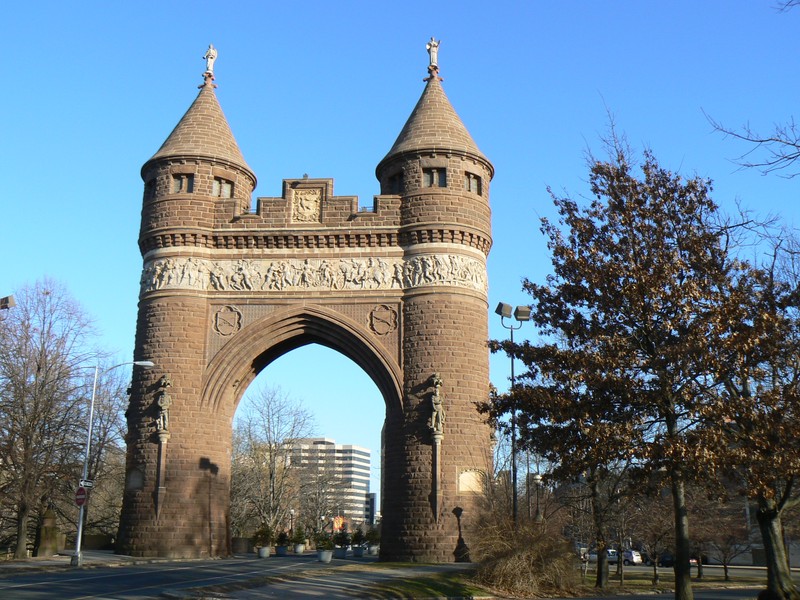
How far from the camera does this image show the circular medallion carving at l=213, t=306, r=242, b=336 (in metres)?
30.6

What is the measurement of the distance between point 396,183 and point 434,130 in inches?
97.6

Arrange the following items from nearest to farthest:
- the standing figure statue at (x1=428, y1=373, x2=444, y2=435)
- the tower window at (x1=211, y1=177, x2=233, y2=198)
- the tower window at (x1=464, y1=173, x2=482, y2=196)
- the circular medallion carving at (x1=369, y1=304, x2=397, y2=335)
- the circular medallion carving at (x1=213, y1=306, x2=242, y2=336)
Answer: the standing figure statue at (x1=428, y1=373, x2=444, y2=435)
the circular medallion carving at (x1=369, y1=304, x2=397, y2=335)
the circular medallion carving at (x1=213, y1=306, x2=242, y2=336)
the tower window at (x1=464, y1=173, x2=482, y2=196)
the tower window at (x1=211, y1=177, x2=233, y2=198)

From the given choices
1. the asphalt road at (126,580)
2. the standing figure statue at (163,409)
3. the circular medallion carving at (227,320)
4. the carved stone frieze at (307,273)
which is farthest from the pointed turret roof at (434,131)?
the asphalt road at (126,580)

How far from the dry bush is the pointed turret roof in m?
15.2

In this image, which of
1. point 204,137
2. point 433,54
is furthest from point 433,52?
point 204,137

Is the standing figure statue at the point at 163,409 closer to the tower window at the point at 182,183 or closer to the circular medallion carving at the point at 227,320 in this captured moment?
the circular medallion carving at the point at 227,320

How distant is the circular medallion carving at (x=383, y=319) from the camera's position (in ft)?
98.9

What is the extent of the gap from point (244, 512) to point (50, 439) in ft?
96.8

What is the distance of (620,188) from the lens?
16.3 m

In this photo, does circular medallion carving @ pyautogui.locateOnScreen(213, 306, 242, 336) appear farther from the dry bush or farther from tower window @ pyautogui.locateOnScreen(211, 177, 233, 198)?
the dry bush

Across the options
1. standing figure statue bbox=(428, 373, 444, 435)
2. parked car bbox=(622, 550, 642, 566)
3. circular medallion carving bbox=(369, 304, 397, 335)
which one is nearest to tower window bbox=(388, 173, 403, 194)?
circular medallion carving bbox=(369, 304, 397, 335)

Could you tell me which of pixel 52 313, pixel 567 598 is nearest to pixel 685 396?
pixel 567 598

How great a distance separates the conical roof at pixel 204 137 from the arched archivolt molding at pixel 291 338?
6911 millimetres

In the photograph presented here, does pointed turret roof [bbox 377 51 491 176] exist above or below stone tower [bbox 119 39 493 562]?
above
